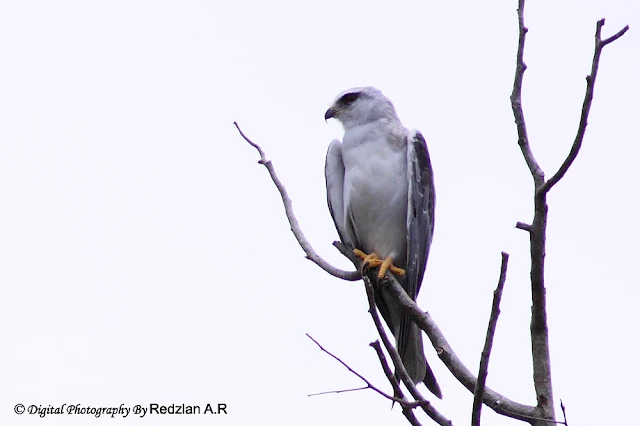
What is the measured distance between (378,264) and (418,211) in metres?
0.54

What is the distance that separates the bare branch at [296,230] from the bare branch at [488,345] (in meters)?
1.96

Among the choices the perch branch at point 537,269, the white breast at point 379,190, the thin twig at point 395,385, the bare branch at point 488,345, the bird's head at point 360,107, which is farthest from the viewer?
the bird's head at point 360,107

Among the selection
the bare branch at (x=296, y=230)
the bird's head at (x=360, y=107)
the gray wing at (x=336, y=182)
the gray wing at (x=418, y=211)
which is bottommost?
the bare branch at (x=296, y=230)

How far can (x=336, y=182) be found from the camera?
6.77 m

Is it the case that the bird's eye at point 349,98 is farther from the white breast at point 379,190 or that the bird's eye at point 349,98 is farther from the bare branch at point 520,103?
the bare branch at point 520,103

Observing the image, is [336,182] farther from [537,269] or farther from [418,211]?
[537,269]

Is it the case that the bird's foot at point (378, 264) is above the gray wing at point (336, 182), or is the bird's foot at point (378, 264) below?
below

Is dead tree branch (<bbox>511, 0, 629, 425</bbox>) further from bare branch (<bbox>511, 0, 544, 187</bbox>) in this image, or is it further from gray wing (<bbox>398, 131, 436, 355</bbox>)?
gray wing (<bbox>398, 131, 436, 355</bbox>)

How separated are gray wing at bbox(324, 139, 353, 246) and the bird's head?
283 mm

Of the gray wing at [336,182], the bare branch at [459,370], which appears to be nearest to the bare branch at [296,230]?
the bare branch at [459,370]

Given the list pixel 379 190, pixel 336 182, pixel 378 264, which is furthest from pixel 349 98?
pixel 378 264

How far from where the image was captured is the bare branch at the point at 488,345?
3066 mm

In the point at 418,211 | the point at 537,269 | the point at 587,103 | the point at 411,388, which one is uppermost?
the point at 418,211

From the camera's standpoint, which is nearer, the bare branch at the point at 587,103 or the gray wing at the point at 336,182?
the bare branch at the point at 587,103
